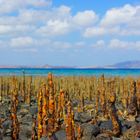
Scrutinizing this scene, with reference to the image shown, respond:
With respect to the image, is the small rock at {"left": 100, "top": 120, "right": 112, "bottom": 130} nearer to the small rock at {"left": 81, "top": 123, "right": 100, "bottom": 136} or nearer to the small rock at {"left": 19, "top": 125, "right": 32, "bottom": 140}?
the small rock at {"left": 81, "top": 123, "right": 100, "bottom": 136}

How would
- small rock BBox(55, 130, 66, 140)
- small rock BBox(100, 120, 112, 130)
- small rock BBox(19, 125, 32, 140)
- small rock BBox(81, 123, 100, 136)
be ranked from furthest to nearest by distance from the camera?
small rock BBox(100, 120, 112, 130) < small rock BBox(81, 123, 100, 136) < small rock BBox(19, 125, 32, 140) < small rock BBox(55, 130, 66, 140)

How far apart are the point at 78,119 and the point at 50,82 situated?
9.05m

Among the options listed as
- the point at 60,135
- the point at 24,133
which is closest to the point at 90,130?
the point at 60,135

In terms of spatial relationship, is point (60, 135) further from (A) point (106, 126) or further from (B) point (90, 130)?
(A) point (106, 126)

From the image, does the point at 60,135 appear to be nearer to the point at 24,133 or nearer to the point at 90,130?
the point at 90,130

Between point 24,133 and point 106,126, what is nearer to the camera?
point 24,133

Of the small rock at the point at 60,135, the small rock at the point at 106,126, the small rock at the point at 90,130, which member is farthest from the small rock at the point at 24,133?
the small rock at the point at 106,126

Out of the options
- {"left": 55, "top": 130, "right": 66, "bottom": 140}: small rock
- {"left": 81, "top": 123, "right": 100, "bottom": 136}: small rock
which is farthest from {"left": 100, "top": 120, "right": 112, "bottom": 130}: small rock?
{"left": 55, "top": 130, "right": 66, "bottom": 140}: small rock

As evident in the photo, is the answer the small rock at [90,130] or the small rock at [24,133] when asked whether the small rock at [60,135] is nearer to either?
the small rock at [90,130]

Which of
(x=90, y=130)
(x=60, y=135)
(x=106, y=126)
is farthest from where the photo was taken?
(x=106, y=126)

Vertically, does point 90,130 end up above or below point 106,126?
above

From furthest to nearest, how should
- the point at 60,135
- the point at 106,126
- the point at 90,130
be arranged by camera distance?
the point at 106,126
the point at 90,130
the point at 60,135

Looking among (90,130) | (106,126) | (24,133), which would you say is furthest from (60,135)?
(106,126)

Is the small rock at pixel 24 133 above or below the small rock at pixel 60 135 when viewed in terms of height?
below
